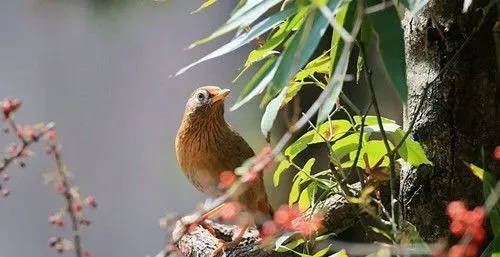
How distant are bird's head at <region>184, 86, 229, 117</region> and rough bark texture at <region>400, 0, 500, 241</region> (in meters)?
0.55

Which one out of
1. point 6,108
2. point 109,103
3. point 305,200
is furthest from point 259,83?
point 109,103

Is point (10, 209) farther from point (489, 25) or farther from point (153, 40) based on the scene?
point (489, 25)

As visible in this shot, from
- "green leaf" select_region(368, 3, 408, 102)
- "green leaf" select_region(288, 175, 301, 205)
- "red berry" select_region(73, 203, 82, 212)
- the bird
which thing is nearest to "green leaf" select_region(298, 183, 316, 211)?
"green leaf" select_region(288, 175, 301, 205)

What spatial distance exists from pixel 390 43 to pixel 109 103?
4.70 ft

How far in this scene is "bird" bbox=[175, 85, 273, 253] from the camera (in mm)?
1624

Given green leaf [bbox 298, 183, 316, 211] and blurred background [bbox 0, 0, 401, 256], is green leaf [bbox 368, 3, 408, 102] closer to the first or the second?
green leaf [bbox 298, 183, 316, 211]

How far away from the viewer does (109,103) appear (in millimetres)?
2229

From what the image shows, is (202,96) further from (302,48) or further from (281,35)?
(302,48)

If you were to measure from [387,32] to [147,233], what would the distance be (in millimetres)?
1475

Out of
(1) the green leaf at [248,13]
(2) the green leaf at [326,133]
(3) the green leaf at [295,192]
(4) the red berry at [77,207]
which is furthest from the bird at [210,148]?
(4) the red berry at [77,207]

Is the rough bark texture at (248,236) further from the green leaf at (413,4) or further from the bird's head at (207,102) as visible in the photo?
the green leaf at (413,4)

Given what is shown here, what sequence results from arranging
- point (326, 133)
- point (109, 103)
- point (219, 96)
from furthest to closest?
point (109, 103) → point (219, 96) → point (326, 133)

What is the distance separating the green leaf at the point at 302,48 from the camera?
0.85 meters

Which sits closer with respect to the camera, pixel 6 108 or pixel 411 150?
pixel 6 108
